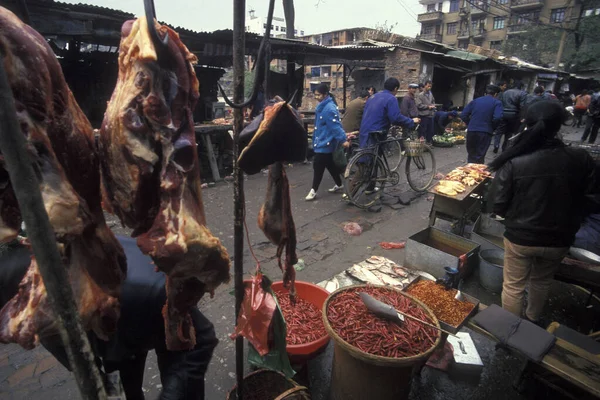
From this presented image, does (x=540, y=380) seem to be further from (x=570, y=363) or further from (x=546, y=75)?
(x=546, y=75)

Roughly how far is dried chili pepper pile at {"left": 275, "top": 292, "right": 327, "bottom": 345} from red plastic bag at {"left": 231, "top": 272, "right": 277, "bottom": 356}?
984 mm

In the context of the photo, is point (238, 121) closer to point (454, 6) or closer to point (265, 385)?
point (265, 385)

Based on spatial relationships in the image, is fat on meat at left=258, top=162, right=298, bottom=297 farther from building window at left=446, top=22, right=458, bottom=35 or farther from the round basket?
building window at left=446, top=22, right=458, bottom=35

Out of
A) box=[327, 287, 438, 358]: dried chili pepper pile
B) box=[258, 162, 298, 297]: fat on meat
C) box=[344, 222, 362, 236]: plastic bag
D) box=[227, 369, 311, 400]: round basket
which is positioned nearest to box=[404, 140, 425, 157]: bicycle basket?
box=[344, 222, 362, 236]: plastic bag

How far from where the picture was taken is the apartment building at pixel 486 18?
143 feet

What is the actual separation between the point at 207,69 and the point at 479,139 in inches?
383

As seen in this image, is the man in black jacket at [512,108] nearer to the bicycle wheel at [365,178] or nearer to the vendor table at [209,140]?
the bicycle wheel at [365,178]

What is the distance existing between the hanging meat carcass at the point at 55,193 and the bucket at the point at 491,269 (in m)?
4.61

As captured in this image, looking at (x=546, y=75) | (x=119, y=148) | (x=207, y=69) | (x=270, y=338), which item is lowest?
(x=270, y=338)

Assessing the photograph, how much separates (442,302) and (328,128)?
4485 mm

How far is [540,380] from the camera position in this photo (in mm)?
2844

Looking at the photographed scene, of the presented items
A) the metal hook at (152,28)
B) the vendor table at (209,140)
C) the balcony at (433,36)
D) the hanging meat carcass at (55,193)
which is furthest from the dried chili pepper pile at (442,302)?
the balcony at (433,36)

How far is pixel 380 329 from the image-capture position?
8.46 ft

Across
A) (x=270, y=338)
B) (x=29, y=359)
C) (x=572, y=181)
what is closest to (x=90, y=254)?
(x=270, y=338)
